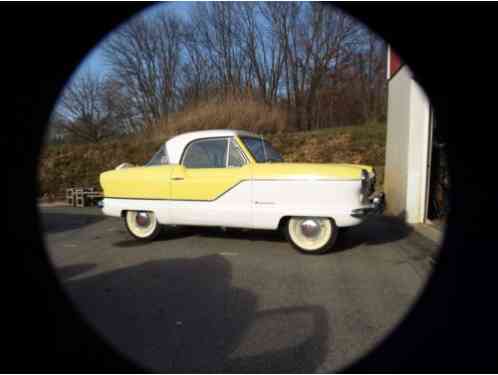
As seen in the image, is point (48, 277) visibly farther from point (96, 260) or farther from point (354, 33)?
point (354, 33)

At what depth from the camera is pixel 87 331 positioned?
1003 millimetres

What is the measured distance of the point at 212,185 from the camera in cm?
429

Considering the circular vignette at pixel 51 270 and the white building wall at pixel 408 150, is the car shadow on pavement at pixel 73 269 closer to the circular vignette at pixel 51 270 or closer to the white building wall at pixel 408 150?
the circular vignette at pixel 51 270

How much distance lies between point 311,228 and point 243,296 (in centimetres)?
173

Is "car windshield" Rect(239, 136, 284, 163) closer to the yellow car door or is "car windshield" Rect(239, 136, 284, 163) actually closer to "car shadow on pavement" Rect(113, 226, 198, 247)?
the yellow car door

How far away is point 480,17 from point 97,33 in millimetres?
1208

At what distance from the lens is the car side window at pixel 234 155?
4344mm

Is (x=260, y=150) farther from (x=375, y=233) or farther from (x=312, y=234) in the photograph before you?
(x=375, y=233)

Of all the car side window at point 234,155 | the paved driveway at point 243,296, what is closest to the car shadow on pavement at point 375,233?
the paved driveway at point 243,296

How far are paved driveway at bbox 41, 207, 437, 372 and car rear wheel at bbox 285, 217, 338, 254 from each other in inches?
5.9

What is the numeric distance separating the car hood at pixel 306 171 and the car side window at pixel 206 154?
2.18ft

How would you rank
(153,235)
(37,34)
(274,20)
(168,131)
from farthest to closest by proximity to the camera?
(274,20), (168,131), (153,235), (37,34)

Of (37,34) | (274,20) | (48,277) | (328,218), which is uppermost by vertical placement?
(274,20)

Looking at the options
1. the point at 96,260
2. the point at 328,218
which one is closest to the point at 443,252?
the point at 328,218
